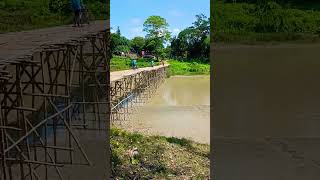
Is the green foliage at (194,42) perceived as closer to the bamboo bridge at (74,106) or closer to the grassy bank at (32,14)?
the bamboo bridge at (74,106)

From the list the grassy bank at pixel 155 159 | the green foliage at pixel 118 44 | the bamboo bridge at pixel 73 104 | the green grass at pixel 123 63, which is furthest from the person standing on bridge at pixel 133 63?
the bamboo bridge at pixel 73 104

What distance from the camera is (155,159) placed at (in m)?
5.11

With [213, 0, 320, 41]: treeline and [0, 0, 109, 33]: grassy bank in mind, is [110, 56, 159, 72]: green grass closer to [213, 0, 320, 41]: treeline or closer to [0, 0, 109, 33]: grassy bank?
[0, 0, 109, 33]: grassy bank

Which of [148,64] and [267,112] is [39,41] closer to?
[148,64]

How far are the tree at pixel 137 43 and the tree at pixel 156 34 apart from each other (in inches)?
2.6

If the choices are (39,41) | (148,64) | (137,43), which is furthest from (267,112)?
(39,41)

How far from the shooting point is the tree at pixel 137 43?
16.3 feet

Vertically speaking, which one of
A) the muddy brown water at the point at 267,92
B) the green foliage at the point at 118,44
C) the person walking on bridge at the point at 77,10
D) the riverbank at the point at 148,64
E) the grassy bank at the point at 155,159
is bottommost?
the grassy bank at the point at 155,159

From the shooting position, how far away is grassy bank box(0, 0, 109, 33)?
5674 mm

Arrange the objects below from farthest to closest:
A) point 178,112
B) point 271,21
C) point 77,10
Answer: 1. point 271,21
2. point 178,112
3. point 77,10

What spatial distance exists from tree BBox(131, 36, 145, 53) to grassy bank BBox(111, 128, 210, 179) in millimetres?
806

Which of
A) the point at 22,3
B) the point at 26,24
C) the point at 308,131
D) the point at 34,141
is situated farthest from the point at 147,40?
the point at 308,131

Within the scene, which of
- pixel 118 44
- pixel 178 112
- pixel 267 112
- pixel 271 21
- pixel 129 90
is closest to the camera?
pixel 118 44

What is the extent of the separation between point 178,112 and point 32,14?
2.67 metres
